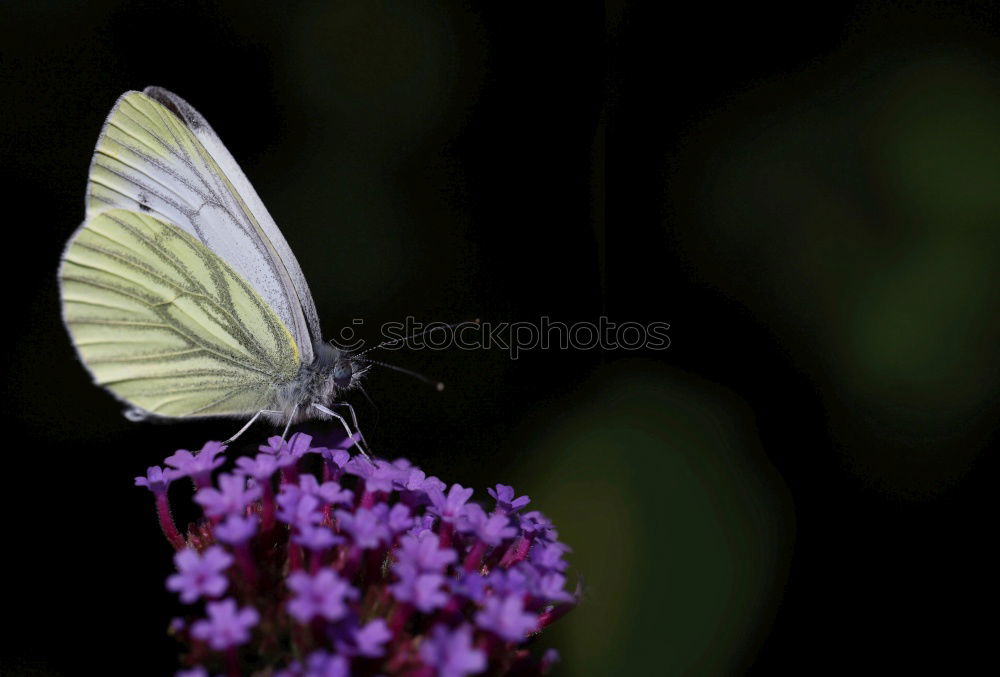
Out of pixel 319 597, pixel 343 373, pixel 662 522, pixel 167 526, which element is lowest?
pixel 662 522

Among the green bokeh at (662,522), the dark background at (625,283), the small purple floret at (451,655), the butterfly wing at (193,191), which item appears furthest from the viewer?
the dark background at (625,283)

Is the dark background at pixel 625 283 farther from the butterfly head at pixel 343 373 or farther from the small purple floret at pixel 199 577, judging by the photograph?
the small purple floret at pixel 199 577

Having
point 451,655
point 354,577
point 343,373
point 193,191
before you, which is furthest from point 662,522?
point 193,191

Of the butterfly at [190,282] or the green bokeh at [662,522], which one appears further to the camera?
the green bokeh at [662,522]

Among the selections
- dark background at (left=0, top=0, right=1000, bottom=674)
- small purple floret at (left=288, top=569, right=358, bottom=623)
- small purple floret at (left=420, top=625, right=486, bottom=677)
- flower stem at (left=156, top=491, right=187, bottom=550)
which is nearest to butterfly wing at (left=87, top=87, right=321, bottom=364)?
dark background at (left=0, top=0, right=1000, bottom=674)

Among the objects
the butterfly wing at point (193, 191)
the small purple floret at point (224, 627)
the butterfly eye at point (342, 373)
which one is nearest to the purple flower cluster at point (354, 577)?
the small purple floret at point (224, 627)

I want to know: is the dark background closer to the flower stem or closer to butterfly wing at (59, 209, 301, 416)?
butterfly wing at (59, 209, 301, 416)

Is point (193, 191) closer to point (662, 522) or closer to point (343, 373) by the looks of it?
point (343, 373)
